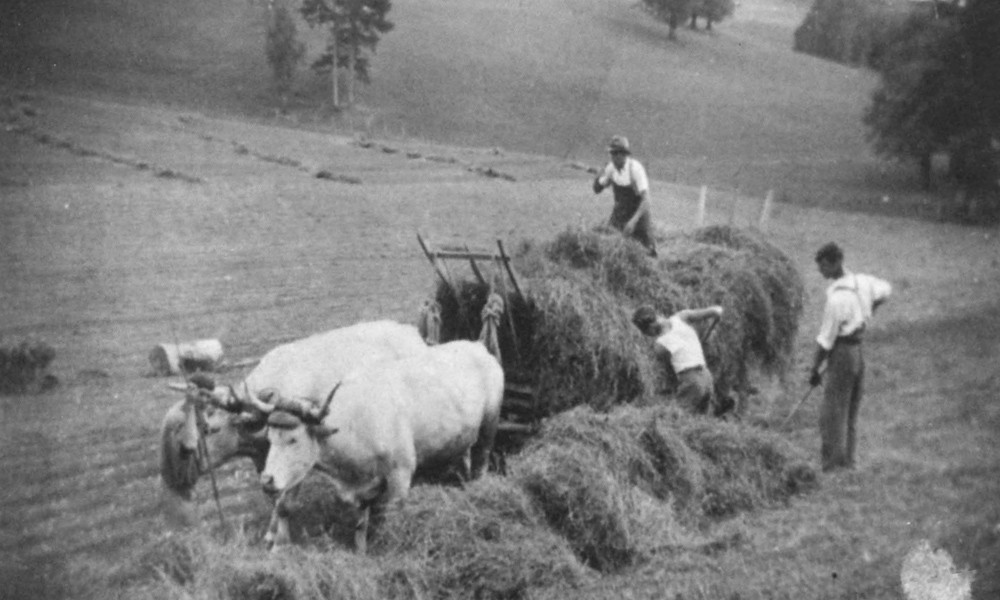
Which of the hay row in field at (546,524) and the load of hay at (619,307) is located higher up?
the load of hay at (619,307)

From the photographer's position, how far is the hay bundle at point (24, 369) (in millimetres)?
13477

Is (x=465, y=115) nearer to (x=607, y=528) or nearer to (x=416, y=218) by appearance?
(x=416, y=218)

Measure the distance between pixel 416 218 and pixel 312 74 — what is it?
11544 mm

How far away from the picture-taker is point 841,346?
31.9 feet

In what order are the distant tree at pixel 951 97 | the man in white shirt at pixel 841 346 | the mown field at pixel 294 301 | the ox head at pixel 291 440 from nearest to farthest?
the ox head at pixel 291 440, the mown field at pixel 294 301, the man in white shirt at pixel 841 346, the distant tree at pixel 951 97

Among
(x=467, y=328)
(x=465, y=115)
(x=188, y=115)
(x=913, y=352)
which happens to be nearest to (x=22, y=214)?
(x=467, y=328)

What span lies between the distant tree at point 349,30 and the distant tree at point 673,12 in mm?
21224

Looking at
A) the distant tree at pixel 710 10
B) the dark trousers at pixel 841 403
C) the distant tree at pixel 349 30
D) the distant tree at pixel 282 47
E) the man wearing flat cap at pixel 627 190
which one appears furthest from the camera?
the distant tree at pixel 710 10

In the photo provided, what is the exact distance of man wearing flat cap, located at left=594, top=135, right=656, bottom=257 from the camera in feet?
39.4

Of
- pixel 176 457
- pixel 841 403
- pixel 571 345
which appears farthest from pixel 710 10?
pixel 176 457

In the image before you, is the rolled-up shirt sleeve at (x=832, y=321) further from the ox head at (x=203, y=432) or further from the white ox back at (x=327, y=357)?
the ox head at (x=203, y=432)

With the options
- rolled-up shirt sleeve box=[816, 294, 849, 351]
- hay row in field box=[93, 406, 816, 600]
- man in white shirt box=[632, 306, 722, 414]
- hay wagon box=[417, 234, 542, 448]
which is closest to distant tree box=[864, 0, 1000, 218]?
rolled-up shirt sleeve box=[816, 294, 849, 351]

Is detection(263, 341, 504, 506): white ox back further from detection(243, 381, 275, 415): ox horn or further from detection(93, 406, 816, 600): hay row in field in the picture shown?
detection(93, 406, 816, 600): hay row in field

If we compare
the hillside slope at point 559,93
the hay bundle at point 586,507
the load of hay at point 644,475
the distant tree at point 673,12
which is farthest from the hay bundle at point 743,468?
the distant tree at point 673,12
